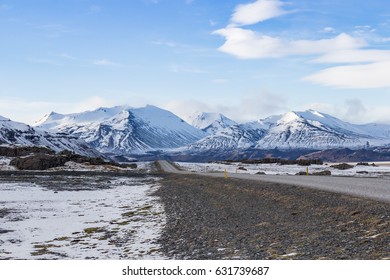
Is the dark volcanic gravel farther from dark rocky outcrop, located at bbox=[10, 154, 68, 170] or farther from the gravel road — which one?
dark rocky outcrop, located at bbox=[10, 154, 68, 170]

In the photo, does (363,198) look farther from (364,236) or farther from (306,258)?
(306,258)

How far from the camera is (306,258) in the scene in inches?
460

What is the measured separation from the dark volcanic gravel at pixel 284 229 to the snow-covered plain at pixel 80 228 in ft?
3.63

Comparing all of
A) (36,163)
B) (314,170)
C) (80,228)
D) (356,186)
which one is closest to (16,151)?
(36,163)

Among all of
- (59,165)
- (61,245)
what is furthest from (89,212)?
(59,165)

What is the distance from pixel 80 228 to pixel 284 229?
9.76 metres

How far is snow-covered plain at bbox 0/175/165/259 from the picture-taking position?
15086 millimetres

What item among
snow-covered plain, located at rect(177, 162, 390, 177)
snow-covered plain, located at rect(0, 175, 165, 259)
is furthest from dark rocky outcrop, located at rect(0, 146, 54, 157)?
snow-covered plain, located at rect(0, 175, 165, 259)

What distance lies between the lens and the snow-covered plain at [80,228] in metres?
15.1

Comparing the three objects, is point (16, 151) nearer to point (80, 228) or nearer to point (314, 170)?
point (314, 170)

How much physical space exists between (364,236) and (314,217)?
460 centimetres

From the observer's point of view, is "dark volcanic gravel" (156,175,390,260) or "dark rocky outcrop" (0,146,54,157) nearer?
"dark volcanic gravel" (156,175,390,260)

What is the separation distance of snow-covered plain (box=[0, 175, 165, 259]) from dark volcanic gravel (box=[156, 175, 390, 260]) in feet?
3.63

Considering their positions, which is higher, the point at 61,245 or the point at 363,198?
the point at 363,198
